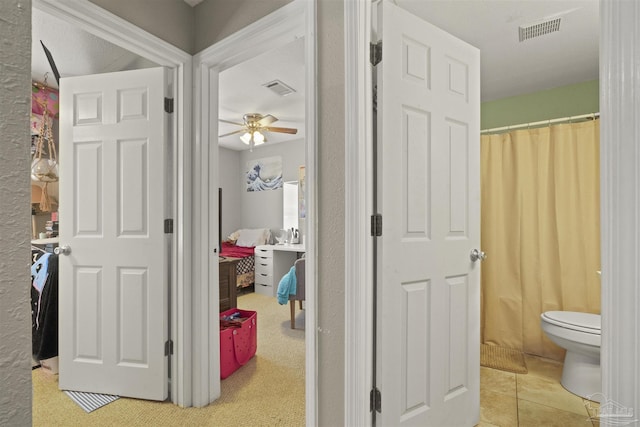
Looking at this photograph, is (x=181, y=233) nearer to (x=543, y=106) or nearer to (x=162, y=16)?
(x=162, y=16)

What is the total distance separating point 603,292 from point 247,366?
232 centimetres

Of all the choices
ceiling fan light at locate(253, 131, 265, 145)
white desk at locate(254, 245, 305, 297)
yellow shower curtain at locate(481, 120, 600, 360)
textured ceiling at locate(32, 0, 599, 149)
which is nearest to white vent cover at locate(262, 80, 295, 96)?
textured ceiling at locate(32, 0, 599, 149)

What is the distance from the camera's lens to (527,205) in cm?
284

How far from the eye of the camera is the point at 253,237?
223 inches

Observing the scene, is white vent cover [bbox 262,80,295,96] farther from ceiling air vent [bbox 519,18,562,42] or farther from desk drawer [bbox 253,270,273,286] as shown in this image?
desk drawer [bbox 253,270,273,286]

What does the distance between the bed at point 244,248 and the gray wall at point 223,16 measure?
319 centimetres

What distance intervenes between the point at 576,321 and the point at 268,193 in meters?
4.61

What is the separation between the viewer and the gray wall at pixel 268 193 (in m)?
5.59

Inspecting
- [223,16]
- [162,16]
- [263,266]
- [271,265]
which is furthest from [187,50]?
[263,266]

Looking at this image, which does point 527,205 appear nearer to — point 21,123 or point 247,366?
point 247,366

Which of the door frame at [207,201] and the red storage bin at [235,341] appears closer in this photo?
the door frame at [207,201]

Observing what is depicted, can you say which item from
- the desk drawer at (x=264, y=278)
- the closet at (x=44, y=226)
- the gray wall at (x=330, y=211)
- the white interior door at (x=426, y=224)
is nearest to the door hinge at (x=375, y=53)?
the white interior door at (x=426, y=224)

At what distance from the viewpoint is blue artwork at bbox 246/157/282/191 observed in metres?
5.75

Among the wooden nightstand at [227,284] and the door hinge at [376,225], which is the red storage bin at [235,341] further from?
the door hinge at [376,225]
